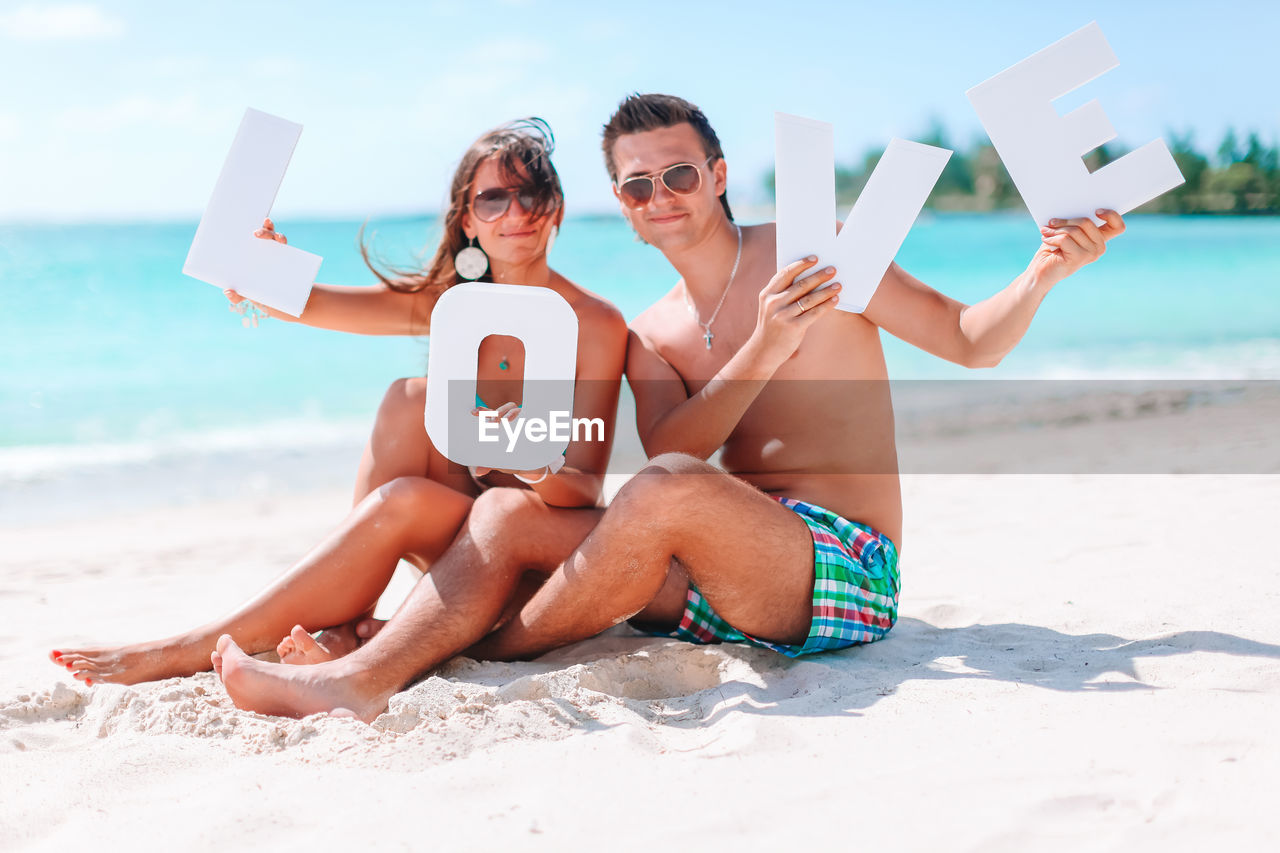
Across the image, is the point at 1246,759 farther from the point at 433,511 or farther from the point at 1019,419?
the point at 1019,419

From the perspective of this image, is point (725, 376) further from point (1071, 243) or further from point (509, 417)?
point (1071, 243)

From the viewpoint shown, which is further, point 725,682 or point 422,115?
point 422,115

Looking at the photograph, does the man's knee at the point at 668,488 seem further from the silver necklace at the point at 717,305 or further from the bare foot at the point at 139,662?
the bare foot at the point at 139,662

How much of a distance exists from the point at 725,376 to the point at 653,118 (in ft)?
3.15

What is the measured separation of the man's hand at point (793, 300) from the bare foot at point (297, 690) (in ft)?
4.46

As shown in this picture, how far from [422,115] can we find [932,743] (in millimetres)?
36102

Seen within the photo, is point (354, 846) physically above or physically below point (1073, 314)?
below

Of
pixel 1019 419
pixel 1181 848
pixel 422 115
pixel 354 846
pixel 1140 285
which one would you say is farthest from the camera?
pixel 422 115

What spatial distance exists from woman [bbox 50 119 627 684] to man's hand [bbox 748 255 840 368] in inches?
27.6

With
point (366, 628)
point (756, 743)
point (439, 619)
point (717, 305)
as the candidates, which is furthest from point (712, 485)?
point (366, 628)

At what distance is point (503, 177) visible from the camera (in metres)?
3.17

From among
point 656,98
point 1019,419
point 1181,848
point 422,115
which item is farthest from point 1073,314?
point 422,115

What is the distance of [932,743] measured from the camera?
2.08m

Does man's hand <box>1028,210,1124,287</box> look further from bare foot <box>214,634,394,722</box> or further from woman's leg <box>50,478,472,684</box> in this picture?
bare foot <box>214,634,394,722</box>
